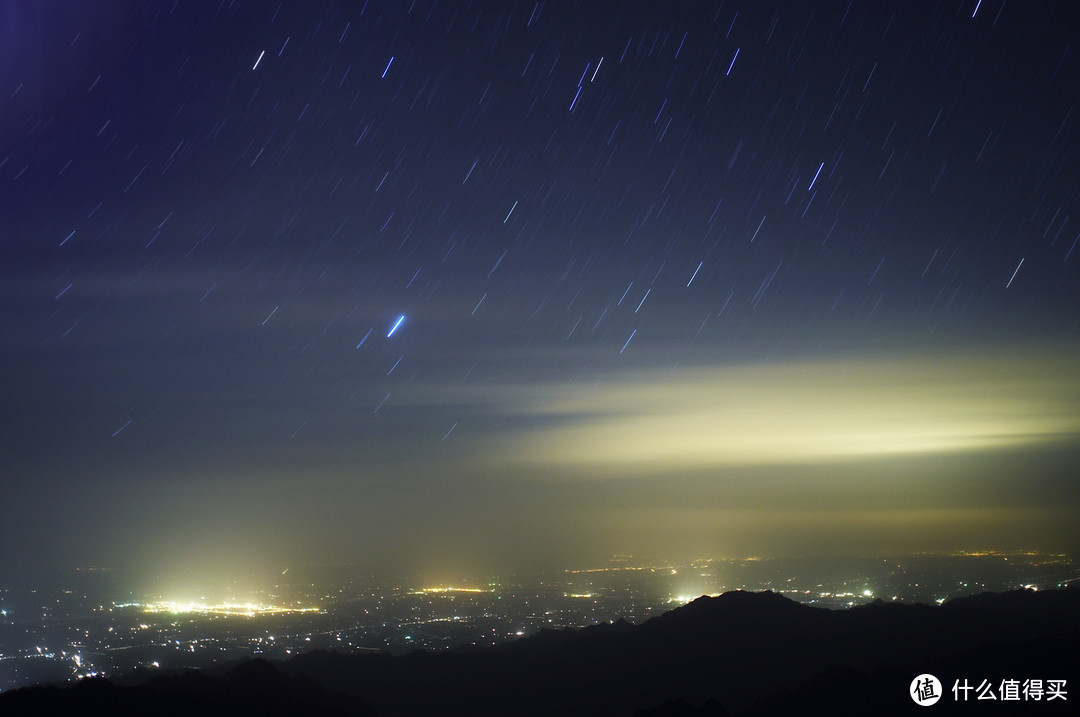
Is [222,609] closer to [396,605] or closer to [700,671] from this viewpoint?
[396,605]

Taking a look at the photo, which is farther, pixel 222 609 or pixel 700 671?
pixel 222 609

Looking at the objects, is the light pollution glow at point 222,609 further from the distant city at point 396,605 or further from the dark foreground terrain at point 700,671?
the dark foreground terrain at point 700,671

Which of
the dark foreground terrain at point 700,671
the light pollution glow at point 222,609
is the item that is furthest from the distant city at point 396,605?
the dark foreground terrain at point 700,671

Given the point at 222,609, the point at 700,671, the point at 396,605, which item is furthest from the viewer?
the point at 396,605

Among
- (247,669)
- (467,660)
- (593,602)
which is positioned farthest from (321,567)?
(247,669)

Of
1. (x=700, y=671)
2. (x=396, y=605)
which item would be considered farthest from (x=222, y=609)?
(x=700, y=671)

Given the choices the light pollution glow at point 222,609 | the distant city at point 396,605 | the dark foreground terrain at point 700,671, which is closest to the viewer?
the dark foreground terrain at point 700,671
